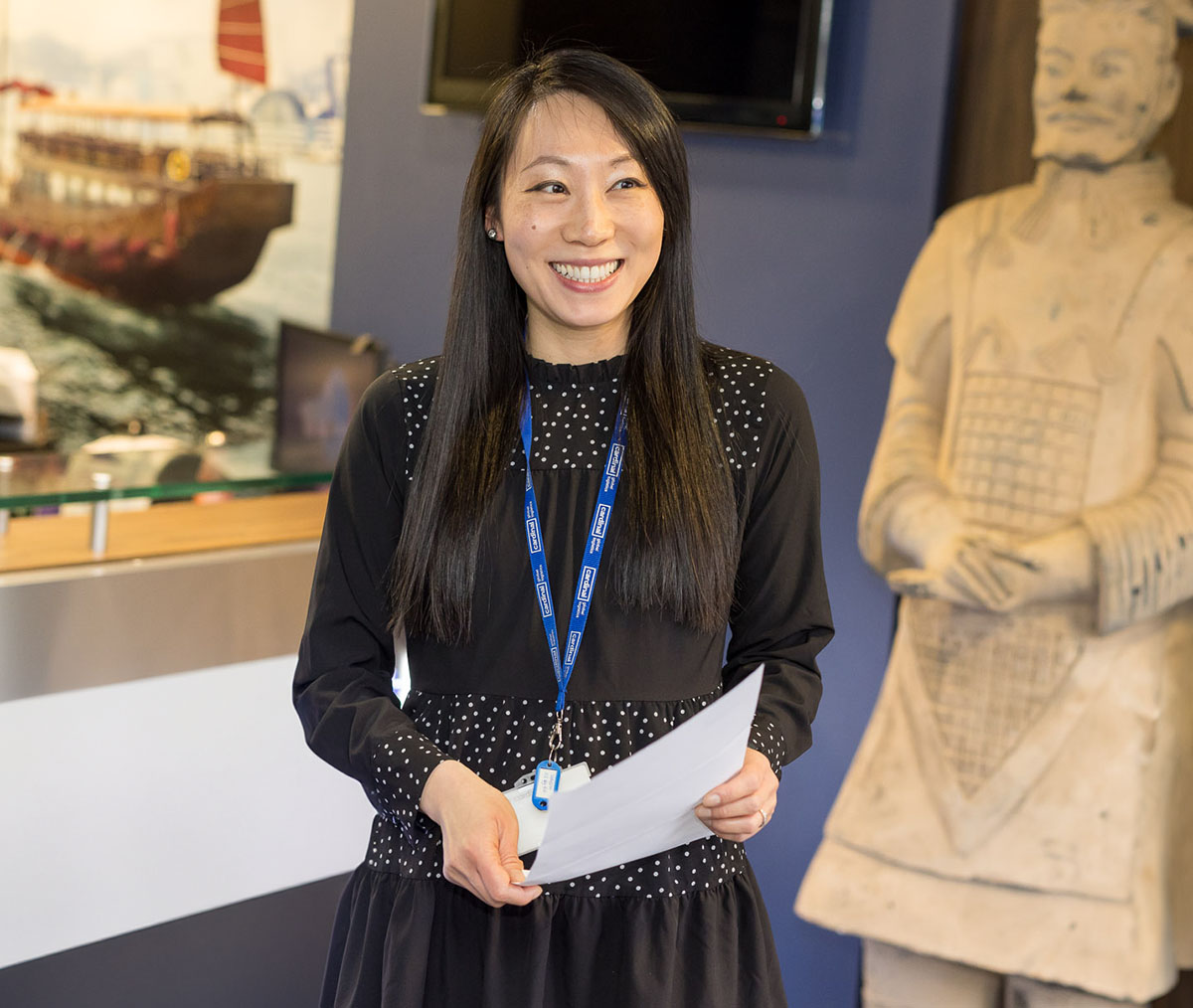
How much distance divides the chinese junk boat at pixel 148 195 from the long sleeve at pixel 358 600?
3350mm

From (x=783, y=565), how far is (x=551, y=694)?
0.81 feet

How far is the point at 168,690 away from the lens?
243 cm

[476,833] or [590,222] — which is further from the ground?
A: [590,222]

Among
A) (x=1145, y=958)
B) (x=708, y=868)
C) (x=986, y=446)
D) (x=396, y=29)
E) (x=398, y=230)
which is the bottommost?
(x=1145, y=958)

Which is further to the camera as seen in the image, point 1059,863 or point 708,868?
point 1059,863

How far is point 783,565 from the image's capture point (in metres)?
1.36

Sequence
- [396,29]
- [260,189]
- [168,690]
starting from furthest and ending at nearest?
[260,189], [396,29], [168,690]

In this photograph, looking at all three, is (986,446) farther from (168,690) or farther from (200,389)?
(200,389)

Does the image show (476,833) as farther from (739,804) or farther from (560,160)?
(560,160)

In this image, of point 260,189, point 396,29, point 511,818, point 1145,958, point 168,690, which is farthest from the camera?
point 260,189

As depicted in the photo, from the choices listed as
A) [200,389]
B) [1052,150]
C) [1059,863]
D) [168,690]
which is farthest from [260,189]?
[1059,863]

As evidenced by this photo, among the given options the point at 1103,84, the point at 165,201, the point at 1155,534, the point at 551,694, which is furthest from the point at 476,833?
the point at 165,201

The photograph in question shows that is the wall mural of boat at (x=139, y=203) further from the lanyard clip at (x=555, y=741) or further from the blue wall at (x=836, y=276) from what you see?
the lanyard clip at (x=555, y=741)

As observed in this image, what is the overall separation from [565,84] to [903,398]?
1.33 metres
